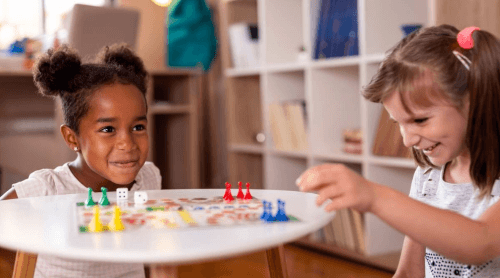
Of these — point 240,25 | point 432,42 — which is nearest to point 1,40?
point 240,25

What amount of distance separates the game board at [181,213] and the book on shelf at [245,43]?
189 cm

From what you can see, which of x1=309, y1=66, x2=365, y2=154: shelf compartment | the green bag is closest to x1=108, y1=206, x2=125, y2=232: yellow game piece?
x1=309, y1=66, x2=365, y2=154: shelf compartment

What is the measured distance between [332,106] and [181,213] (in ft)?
5.36

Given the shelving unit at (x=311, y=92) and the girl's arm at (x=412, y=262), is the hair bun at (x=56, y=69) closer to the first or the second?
the girl's arm at (x=412, y=262)

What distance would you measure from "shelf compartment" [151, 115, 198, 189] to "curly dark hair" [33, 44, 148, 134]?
1.85 metres

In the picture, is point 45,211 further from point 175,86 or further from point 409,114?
point 175,86

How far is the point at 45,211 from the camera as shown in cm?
91

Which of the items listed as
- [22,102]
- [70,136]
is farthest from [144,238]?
[22,102]

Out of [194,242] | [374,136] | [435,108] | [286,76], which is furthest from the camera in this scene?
[286,76]

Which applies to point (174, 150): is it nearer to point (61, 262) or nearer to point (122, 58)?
point (122, 58)

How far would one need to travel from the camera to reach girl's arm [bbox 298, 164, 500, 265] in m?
0.72

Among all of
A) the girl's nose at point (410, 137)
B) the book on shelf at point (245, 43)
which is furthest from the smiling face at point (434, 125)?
the book on shelf at point (245, 43)

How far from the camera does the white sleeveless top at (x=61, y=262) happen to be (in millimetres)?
1206

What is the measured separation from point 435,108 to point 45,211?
0.62m
